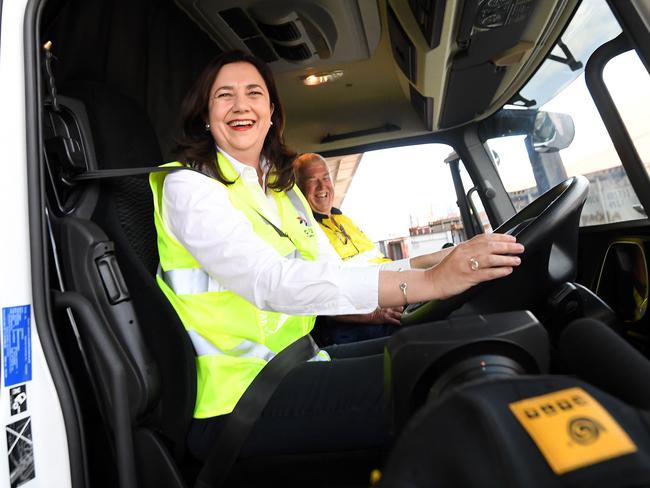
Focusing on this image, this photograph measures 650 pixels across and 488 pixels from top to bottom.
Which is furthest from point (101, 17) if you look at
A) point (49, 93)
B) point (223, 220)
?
point (223, 220)

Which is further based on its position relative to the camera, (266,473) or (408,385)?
(266,473)

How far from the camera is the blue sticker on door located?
2.66ft

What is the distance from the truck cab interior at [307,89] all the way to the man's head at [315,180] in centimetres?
68

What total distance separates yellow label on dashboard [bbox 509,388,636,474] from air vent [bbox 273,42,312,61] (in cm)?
178

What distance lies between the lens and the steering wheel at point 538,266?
1.10 metres

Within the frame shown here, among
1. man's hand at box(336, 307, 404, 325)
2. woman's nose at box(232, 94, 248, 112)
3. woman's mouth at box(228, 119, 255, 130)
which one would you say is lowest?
man's hand at box(336, 307, 404, 325)

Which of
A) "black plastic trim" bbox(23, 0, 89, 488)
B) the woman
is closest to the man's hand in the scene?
the woman

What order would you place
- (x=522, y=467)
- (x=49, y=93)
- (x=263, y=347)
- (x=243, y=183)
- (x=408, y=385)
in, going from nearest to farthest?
(x=522, y=467) → (x=408, y=385) → (x=49, y=93) → (x=263, y=347) → (x=243, y=183)

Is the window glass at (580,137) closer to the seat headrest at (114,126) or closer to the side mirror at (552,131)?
the side mirror at (552,131)

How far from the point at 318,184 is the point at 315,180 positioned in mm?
30

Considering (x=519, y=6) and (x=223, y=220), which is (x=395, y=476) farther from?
(x=519, y=6)

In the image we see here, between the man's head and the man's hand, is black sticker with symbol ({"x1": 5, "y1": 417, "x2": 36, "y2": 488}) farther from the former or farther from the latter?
the man's head

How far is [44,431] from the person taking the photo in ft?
2.83

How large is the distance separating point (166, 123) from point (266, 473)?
1281mm
